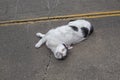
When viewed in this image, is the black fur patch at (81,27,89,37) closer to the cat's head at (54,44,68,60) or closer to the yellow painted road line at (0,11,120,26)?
the cat's head at (54,44,68,60)

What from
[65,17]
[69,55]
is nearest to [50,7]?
[65,17]

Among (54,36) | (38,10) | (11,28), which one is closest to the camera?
(54,36)

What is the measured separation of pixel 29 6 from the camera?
742 centimetres

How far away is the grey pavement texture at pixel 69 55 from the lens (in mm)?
5102

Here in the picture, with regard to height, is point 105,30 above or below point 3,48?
above

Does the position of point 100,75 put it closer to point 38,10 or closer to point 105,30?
point 105,30

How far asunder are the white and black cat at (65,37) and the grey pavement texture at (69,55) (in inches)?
4.7

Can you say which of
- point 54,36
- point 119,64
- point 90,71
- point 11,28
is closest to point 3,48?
point 11,28

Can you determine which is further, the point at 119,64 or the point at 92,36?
the point at 92,36

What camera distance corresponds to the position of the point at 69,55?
5488mm

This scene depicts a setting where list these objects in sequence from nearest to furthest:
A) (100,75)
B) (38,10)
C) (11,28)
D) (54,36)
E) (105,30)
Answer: (100,75)
(54,36)
(105,30)
(11,28)
(38,10)

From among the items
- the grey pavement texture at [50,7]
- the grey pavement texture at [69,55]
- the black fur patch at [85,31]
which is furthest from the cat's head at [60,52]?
the grey pavement texture at [50,7]

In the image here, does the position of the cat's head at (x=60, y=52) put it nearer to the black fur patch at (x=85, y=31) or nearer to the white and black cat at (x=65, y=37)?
the white and black cat at (x=65, y=37)

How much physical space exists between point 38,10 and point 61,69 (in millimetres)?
2432
